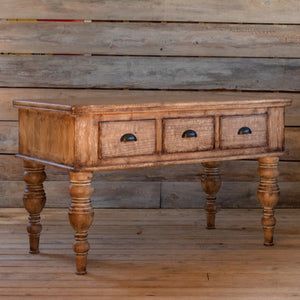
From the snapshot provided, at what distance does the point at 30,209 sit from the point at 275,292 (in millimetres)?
1291

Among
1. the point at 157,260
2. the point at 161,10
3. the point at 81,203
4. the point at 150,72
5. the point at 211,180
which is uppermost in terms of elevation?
the point at 161,10

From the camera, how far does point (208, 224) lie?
15.9 feet

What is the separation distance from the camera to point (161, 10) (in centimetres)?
530

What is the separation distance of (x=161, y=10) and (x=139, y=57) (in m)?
0.33

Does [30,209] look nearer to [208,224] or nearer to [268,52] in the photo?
[208,224]

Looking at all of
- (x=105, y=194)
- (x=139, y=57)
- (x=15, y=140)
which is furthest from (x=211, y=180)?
(x=15, y=140)

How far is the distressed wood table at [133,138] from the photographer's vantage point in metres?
3.68

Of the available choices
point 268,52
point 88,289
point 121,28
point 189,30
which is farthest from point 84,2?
point 88,289

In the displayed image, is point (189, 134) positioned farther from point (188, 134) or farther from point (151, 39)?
point (151, 39)

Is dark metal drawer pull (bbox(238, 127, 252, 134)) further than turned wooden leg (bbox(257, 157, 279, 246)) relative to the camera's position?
No

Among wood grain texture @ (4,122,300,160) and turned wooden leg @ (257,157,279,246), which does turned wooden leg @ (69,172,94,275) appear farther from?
wood grain texture @ (4,122,300,160)

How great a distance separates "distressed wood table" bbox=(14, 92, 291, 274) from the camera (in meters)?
3.68

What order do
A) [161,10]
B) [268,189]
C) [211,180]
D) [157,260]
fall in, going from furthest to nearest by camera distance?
[161,10], [211,180], [268,189], [157,260]

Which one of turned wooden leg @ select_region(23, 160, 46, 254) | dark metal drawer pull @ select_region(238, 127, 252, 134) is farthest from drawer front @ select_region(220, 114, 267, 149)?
turned wooden leg @ select_region(23, 160, 46, 254)
